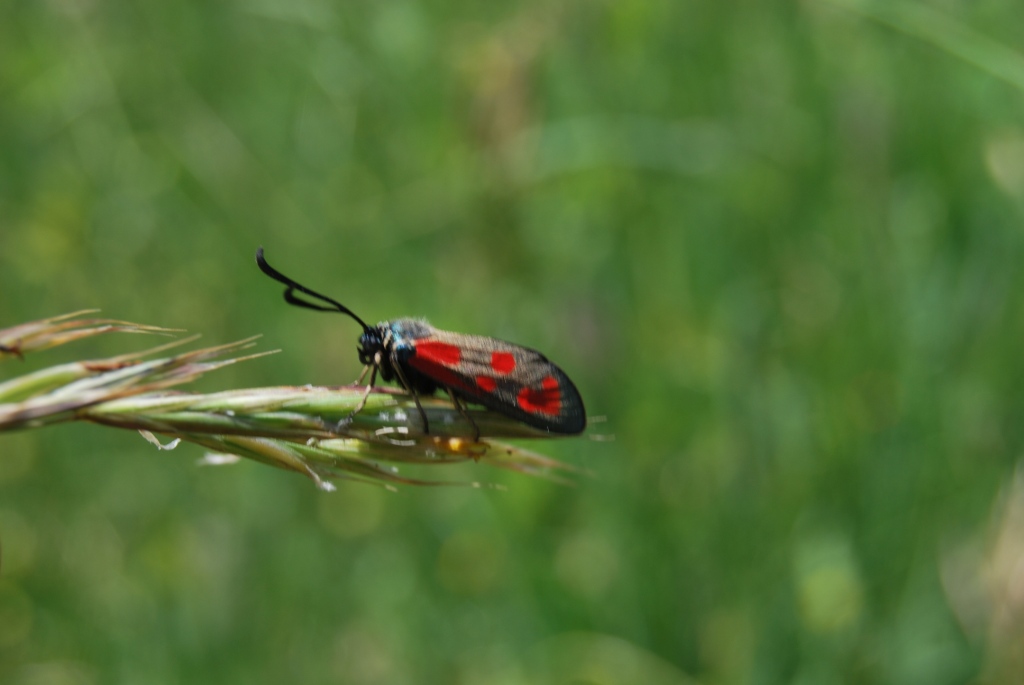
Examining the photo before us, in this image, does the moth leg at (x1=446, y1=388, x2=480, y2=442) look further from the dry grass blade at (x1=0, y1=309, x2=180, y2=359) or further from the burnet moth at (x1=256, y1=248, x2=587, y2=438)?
the dry grass blade at (x1=0, y1=309, x2=180, y2=359)

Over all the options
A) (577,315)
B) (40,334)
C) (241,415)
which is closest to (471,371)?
Result: (241,415)

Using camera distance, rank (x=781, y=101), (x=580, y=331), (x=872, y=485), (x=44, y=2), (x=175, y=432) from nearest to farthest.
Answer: (x=175, y=432) < (x=872, y=485) < (x=580, y=331) < (x=781, y=101) < (x=44, y=2)

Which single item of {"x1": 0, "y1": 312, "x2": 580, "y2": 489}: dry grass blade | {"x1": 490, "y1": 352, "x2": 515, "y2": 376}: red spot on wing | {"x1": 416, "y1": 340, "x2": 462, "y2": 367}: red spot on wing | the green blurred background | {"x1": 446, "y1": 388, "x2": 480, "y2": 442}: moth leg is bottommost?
{"x1": 0, "y1": 312, "x2": 580, "y2": 489}: dry grass blade

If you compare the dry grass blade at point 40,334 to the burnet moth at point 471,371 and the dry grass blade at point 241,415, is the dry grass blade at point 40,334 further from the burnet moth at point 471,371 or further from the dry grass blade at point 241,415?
the burnet moth at point 471,371

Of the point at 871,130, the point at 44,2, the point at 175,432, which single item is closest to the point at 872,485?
the point at 871,130

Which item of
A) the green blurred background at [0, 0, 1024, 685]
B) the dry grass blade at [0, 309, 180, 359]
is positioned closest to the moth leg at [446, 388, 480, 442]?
the dry grass blade at [0, 309, 180, 359]

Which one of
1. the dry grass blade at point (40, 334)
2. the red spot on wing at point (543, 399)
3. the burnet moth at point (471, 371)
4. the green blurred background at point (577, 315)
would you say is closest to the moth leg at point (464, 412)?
the burnet moth at point (471, 371)

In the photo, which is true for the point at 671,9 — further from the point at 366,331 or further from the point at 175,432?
the point at 175,432
